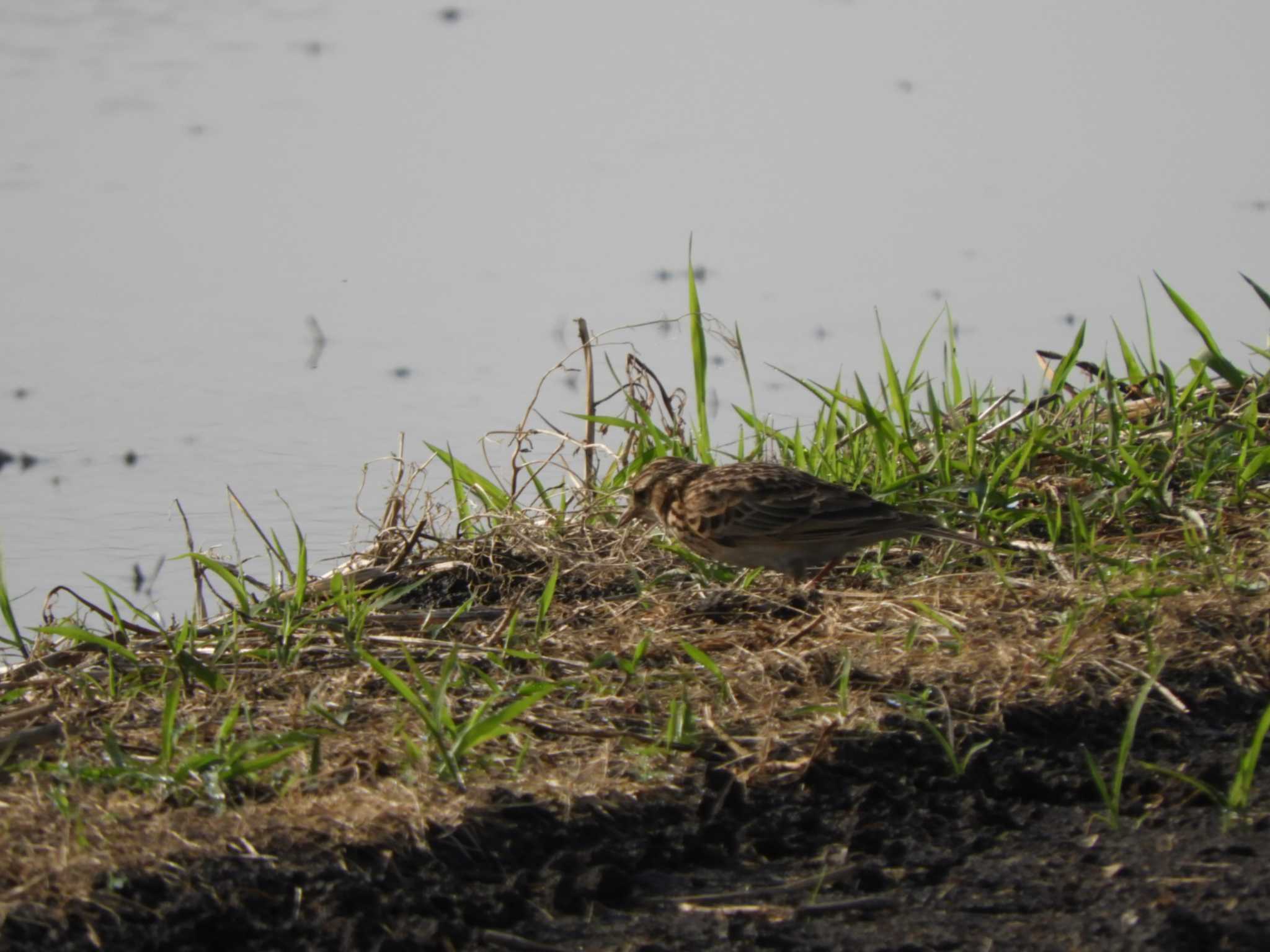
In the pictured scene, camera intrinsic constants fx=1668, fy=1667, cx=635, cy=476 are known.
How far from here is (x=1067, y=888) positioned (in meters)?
2.94

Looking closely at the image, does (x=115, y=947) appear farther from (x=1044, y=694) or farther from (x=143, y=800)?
(x=1044, y=694)

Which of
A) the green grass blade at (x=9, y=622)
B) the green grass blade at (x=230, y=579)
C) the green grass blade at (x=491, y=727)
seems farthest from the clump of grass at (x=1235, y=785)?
the green grass blade at (x=9, y=622)

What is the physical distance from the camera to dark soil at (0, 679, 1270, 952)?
2.77 m

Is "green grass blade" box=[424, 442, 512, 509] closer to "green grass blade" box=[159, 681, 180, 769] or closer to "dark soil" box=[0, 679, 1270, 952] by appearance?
"green grass blade" box=[159, 681, 180, 769]

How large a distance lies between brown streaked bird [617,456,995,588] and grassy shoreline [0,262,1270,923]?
12cm

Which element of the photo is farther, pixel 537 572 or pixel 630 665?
pixel 537 572

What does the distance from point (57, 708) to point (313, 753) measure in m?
0.94

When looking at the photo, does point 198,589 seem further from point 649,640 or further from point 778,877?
point 778,877

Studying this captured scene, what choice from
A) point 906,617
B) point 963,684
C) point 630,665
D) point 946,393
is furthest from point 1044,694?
point 946,393

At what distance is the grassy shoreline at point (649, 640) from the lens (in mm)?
3381

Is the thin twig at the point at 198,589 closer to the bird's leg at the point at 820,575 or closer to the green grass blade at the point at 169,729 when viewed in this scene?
the green grass blade at the point at 169,729

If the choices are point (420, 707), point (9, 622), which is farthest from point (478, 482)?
point (420, 707)

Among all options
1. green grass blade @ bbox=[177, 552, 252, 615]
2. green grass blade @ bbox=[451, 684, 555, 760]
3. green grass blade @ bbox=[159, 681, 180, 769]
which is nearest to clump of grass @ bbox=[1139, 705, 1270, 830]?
green grass blade @ bbox=[451, 684, 555, 760]

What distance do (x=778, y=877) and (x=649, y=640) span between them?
1208mm
